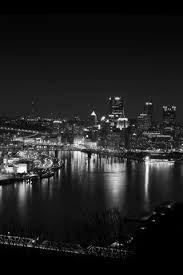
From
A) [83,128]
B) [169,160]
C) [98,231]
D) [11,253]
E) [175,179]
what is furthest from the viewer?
[83,128]

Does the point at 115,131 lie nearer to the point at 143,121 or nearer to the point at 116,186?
the point at 143,121

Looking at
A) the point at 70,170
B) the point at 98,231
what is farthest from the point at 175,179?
the point at 98,231

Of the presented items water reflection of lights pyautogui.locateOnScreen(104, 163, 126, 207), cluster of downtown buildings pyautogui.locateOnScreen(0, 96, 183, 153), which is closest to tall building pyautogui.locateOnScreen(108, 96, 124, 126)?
cluster of downtown buildings pyautogui.locateOnScreen(0, 96, 183, 153)

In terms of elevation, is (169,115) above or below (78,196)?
above

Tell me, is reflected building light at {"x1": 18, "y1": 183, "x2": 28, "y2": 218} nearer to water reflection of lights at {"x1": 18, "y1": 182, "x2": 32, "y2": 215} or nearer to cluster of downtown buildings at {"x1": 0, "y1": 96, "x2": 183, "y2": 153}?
water reflection of lights at {"x1": 18, "y1": 182, "x2": 32, "y2": 215}

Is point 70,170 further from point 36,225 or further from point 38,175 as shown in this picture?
point 36,225

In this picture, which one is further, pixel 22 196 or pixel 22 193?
pixel 22 193

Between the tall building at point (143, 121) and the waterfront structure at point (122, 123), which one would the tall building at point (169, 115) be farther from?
the waterfront structure at point (122, 123)

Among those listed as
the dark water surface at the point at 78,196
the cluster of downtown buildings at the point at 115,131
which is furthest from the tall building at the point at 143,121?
the dark water surface at the point at 78,196

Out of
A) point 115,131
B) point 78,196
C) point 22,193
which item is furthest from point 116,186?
point 115,131
